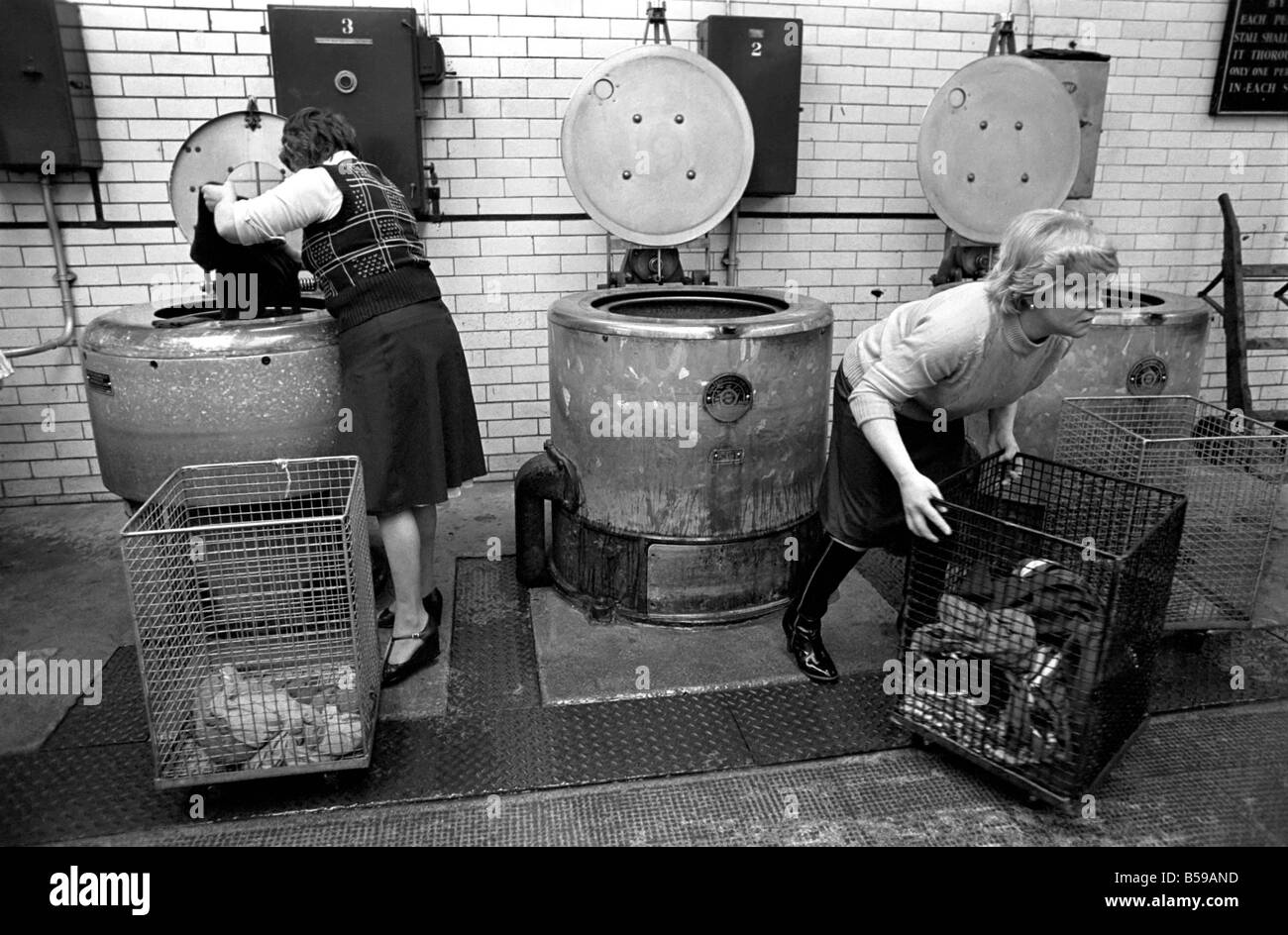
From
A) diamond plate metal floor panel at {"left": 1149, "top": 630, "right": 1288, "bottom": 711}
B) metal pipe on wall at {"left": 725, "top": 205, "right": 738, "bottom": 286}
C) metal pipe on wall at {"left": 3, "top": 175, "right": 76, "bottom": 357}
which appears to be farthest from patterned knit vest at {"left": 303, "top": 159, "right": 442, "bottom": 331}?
diamond plate metal floor panel at {"left": 1149, "top": 630, "right": 1288, "bottom": 711}

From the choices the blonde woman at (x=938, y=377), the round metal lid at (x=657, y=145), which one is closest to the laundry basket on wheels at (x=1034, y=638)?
the blonde woman at (x=938, y=377)

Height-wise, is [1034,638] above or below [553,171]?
below

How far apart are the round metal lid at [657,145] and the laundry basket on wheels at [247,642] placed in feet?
5.42

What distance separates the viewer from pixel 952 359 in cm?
228

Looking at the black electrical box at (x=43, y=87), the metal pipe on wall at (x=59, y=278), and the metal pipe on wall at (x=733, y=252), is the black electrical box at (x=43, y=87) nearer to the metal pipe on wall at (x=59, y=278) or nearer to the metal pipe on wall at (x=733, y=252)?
the metal pipe on wall at (x=59, y=278)

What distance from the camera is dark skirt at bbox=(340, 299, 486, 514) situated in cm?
271

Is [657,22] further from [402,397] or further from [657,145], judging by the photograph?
→ [402,397]

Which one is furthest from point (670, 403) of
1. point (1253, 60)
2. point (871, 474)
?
point (1253, 60)

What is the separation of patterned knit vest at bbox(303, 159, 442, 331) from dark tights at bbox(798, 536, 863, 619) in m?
1.49

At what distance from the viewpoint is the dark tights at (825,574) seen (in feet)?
9.16

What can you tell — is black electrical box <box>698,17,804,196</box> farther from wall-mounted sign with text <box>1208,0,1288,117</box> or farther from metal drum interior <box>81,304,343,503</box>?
wall-mounted sign with text <box>1208,0,1288,117</box>

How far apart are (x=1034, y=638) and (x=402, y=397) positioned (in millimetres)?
1899

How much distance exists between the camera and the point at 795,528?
3.28m
